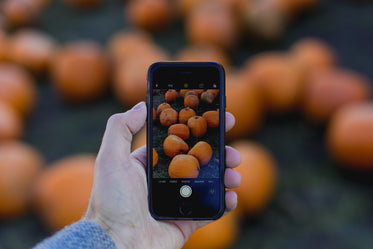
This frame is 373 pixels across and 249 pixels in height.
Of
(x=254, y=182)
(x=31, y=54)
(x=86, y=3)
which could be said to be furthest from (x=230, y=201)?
(x=86, y=3)

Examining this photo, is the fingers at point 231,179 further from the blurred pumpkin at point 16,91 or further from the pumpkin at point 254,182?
the blurred pumpkin at point 16,91

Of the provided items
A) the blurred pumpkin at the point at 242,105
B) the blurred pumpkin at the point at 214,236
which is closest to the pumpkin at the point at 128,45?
the blurred pumpkin at the point at 242,105

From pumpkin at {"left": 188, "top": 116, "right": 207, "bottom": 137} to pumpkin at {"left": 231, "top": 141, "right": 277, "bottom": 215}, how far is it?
0.65m

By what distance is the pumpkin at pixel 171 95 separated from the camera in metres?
0.46

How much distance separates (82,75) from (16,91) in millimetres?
250

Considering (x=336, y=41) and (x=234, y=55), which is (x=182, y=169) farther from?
(x=336, y=41)

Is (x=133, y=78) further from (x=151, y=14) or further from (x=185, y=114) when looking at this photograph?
(x=185, y=114)

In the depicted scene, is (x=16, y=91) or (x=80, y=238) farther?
(x=16, y=91)

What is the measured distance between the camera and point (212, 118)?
1.52ft

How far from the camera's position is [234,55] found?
6.11 feet

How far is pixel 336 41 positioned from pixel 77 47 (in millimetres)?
1142

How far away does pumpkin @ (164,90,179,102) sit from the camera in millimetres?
461

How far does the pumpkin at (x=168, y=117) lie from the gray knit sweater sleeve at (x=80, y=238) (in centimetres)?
13

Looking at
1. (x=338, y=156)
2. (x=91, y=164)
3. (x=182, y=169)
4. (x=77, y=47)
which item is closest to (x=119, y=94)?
(x=77, y=47)
